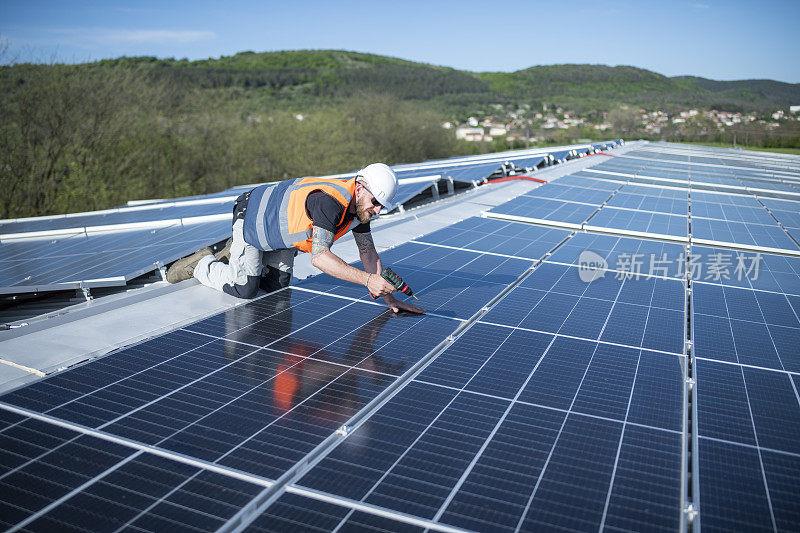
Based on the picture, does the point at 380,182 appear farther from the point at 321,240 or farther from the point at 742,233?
the point at 742,233

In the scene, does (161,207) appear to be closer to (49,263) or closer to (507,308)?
(49,263)

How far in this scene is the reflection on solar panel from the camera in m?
3.15

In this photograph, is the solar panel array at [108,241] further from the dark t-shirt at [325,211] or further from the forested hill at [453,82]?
the forested hill at [453,82]

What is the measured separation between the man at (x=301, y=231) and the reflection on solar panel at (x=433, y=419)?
46 cm

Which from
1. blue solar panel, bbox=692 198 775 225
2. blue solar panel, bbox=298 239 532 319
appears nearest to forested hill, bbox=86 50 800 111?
blue solar panel, bbox=692 198 775 225

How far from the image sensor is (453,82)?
118m

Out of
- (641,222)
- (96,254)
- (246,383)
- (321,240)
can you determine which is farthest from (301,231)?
(641,222)

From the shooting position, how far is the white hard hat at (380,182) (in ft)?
19.7

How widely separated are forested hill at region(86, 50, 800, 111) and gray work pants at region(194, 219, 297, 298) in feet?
234

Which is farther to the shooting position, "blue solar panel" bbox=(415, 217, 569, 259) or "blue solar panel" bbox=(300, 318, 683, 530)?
"blue solar panel" bbox=(415, 217, 569, 259)

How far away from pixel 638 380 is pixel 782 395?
44.7 inches

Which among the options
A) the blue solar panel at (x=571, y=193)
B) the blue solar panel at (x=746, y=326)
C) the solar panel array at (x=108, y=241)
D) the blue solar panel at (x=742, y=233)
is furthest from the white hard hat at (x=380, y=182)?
the blue solar panel at (x=571, y=193)

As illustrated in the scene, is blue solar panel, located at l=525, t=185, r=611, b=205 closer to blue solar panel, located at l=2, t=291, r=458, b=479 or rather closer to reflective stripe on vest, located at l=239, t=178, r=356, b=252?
reflective stripe on vest, located at l=239, t=178, r=356, b=252

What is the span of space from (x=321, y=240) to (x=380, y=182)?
35.4 inches
